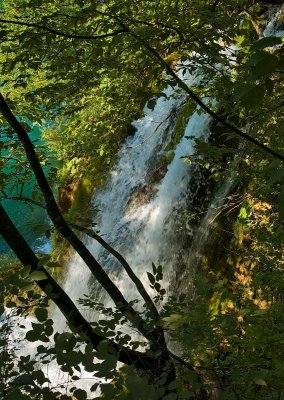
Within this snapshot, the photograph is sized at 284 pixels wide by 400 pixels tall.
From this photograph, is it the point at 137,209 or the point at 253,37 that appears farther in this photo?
the point at 137,209

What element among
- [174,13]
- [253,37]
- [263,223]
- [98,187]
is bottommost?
[263,223]

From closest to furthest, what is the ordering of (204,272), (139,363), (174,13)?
1. (139,363)
2. (174,13)
3. (204,272)

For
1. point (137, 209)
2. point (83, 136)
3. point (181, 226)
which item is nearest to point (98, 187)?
point (83, 136)

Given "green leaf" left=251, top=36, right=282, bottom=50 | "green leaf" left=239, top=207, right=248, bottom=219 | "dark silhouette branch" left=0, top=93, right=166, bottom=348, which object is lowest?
"green leaf" left=251, top=36, right=282, bottom=50

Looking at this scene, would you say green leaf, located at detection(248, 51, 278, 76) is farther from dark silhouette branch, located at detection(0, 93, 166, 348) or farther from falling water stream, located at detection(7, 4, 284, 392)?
falling water stream, located at detection(7, 4, 284, 392)

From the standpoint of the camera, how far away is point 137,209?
7.64 meters

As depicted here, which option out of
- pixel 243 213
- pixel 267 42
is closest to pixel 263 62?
pixel 267 42

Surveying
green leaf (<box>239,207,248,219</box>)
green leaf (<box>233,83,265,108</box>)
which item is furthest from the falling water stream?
Answer: green leaf (<box>233,83,265,108</box>)

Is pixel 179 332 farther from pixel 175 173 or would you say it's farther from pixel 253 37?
pixel 253 37

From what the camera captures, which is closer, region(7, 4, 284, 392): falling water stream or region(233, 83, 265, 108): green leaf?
region(233, 83, 265, 108): green leaf

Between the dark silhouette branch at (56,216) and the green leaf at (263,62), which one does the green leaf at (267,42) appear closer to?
the green leaf at (263,62)

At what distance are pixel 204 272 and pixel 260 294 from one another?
39.3 inches

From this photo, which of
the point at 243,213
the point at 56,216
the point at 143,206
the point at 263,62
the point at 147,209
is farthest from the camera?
the point at 143,206

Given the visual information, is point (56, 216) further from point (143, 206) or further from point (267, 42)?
point (143, 206)
